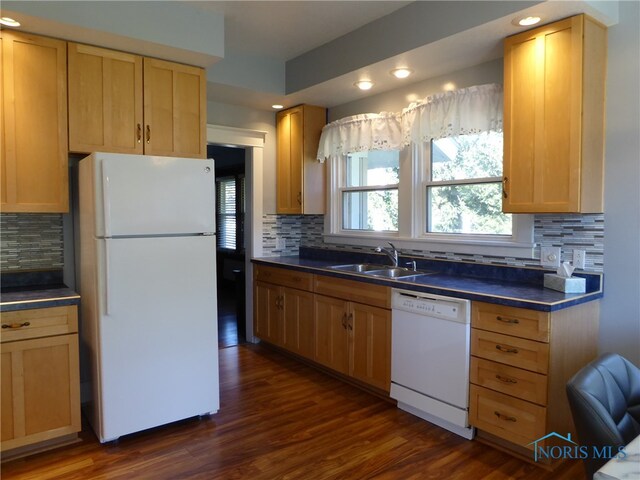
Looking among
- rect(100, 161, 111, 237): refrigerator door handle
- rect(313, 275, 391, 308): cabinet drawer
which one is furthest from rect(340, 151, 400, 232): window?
rect(100, 161, 111, 237): refrigerator door handle

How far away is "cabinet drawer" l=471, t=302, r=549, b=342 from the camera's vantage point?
222 cm

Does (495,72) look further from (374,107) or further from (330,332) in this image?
(330,332)

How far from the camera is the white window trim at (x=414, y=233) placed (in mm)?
2896

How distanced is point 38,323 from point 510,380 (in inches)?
97.5

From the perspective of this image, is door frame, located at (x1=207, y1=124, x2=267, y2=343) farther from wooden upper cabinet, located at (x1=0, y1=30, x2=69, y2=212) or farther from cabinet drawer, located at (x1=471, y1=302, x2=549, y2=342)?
cabinet drawer, located at (x1=471, y1=302, x2=549, y2=342)

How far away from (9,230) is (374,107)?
9.21 ft

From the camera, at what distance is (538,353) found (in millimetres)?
2232

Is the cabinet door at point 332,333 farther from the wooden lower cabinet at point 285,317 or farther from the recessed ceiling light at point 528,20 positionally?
the recessed ceiling light at point 528,20

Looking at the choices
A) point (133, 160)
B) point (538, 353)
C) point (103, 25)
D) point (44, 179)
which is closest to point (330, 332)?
point (538, 353)

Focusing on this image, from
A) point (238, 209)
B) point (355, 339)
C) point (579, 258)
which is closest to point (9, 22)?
point (355, 339)

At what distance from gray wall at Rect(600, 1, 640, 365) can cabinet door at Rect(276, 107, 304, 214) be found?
2.48m

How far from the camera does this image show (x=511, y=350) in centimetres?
234

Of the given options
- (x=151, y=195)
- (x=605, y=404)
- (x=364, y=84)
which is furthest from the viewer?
(x=364, y=84)

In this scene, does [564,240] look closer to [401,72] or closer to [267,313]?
[401,72]
